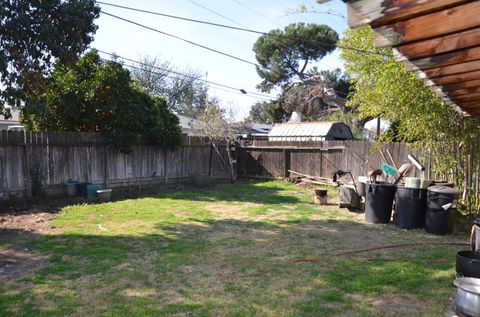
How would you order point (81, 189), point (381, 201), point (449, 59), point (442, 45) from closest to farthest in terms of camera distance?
1. point (442, 45)
2. point (449, 59)
3. point (381, 201)
4. point (81, 189)

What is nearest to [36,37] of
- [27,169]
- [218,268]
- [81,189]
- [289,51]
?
[27,169]

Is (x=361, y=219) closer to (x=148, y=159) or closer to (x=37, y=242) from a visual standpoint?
(x=37, y=242)

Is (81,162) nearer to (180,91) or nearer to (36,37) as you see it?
(36,37)

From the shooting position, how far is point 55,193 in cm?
960

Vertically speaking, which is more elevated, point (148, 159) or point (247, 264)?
point (148, 159)

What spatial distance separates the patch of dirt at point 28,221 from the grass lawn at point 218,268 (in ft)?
0.63

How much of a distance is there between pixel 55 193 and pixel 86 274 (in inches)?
228

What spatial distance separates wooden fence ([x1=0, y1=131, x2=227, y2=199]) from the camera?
8.81m

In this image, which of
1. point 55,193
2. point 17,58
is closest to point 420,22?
point 17,58

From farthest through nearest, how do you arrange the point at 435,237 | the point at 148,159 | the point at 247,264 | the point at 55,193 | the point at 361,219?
1. the point at 148,159
2. the point at 55,193
3. the point at 361,219
4. the point at 435,237
5. the point at 247,264

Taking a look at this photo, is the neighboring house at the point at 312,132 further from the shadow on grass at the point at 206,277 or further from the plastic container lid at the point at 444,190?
the shadow on grass at the point at 206,277

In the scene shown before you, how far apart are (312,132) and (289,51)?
8.26 m

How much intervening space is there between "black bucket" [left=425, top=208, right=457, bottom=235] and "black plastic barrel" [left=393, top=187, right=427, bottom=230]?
263 millimetres

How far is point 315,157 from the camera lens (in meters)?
13.8
